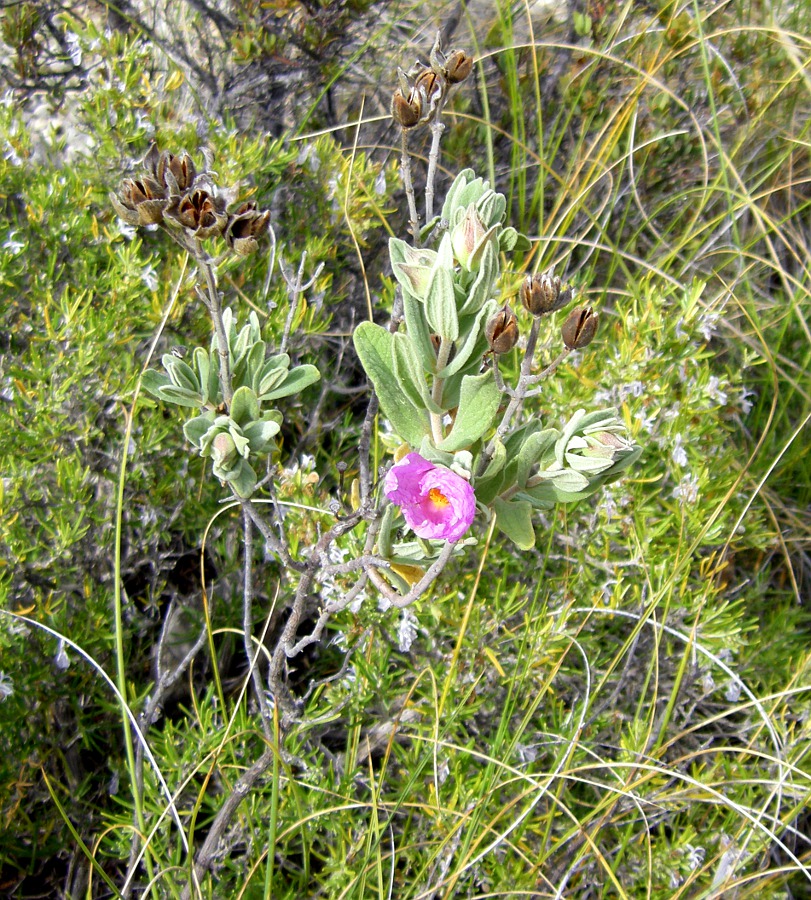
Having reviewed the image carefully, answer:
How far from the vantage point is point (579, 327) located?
109 cm

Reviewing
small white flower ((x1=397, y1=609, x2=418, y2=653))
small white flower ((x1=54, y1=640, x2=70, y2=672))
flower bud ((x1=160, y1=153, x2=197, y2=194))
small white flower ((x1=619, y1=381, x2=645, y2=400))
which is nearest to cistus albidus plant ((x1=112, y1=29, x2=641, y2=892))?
flower bud ((x1=160, y1=153, x2=197, y2=194))

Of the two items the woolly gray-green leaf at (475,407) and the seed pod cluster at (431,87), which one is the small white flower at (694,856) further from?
the seed pod cluster at (431,87)

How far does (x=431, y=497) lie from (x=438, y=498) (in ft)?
0.04

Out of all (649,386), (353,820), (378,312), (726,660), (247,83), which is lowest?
(726,660)

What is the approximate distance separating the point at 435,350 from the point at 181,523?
3.77 ft

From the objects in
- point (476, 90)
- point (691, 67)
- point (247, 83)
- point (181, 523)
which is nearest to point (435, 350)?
point (181, 523)

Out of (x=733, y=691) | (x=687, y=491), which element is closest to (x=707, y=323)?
(x=687, y=491)

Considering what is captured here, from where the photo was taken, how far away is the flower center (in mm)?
1138

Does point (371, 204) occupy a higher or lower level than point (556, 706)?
higher

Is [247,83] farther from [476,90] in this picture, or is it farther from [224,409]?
[224,409]

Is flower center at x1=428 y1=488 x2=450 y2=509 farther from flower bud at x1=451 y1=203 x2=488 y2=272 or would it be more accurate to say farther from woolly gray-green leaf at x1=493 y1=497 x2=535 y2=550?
flower bud at x1=451 y1=203 x2=488 y2=272

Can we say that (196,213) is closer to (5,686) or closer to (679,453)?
(5,686)

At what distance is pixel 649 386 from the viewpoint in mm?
1982

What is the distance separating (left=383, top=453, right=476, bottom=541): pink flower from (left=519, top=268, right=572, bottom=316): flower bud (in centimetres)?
25
